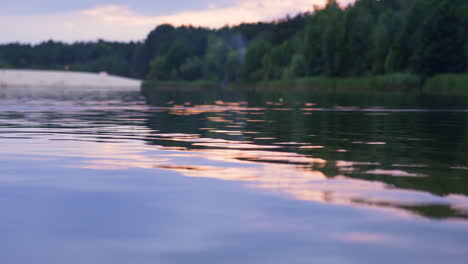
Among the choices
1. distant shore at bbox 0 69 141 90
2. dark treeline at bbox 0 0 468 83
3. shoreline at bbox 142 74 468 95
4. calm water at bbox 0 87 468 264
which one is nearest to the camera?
calm water at bbox 0 87 468 264

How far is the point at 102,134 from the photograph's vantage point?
17156 mm

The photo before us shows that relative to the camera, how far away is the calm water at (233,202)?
5.59 meters

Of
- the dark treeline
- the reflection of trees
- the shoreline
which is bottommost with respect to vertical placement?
the reflection of trees

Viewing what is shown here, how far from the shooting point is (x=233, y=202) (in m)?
7.61

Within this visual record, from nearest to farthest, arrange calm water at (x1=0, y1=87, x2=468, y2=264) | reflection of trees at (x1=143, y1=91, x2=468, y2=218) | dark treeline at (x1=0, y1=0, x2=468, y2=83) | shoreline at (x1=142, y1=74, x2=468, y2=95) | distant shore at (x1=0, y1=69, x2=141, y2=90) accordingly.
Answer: calm water at (x1=0, y1=87, x2=468, y2=264) < reflection of trees at (x1=143, y1=91, x2=468, y2=218) < shoreline at (x1=142, y1=74, x2=468, y2=95) < dark treeline at (x1=0, y1=0, x2=468, y2=83) < distant shore at (x1=0, y1=69, x2=141, y2=90)

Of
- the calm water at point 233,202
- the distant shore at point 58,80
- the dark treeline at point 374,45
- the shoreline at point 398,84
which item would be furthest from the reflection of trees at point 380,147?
the distant shore at point 58,80

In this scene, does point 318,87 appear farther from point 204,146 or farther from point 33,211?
point 33,211

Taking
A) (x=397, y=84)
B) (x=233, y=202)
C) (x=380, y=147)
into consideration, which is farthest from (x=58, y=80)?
(x=233, y=202)

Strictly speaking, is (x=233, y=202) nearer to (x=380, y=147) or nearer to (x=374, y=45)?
(x=380, y=147)

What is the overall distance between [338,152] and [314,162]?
5.83ft

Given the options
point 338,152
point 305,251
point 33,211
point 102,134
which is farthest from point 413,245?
point 102,134

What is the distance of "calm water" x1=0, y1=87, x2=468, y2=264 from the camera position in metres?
5.59

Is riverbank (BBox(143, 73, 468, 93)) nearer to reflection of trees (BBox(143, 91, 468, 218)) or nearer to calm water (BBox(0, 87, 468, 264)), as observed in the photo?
reflection of trees (BBox(143, 91, 468, 218))

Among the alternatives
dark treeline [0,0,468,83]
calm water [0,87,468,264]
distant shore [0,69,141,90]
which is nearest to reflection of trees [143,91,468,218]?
calm water [0,87,468,264]
